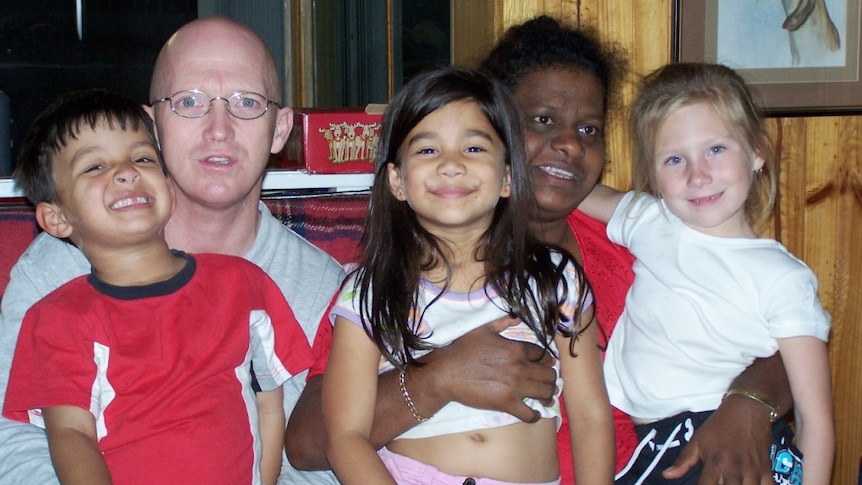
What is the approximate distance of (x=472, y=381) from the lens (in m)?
1.66

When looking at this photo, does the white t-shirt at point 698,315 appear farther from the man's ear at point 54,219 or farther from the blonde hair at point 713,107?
the man's ear at point 54,219

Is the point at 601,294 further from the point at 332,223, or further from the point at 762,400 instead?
the point at 332,223

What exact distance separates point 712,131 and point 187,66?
3.55 feet

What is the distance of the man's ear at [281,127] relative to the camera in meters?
2.01

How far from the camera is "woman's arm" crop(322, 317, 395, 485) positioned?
63.8 inches

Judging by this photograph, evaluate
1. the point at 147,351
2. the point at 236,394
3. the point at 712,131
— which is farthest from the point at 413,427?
the point at 712,131

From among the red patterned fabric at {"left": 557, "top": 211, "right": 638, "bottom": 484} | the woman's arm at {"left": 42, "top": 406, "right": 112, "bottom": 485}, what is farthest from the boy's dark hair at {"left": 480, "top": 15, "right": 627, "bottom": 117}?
the woman's arm at {"left": 42, "top": 406, "right": 112, "bottom": 485}

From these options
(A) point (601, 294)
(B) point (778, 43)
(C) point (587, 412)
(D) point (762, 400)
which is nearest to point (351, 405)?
(C) point (587, 412)

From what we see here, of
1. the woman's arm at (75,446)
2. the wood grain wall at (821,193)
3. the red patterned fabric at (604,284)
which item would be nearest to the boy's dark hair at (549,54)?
the red patterned fabric at (604,284)

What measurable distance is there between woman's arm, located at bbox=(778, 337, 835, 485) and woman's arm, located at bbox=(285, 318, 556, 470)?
1.50 feet

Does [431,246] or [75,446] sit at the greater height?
[431,246]

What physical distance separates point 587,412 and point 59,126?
1.10m

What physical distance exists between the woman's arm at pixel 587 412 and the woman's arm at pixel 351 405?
370mm

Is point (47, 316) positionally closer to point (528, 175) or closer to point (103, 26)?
point (528, 175)
